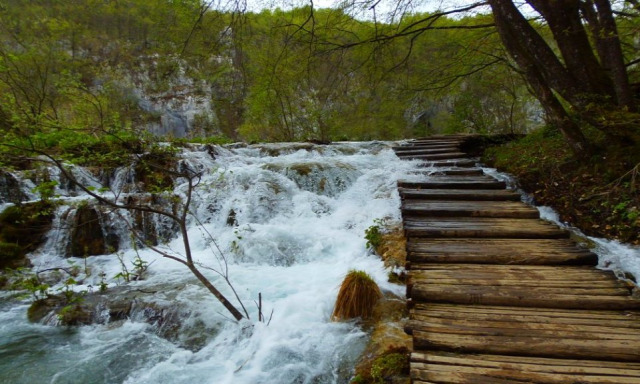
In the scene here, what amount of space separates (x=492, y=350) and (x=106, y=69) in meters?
41.5

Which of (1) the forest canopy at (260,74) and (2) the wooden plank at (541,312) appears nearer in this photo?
(2) the wooden plank at (541,312)

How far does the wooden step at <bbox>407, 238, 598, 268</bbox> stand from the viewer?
2869 mm

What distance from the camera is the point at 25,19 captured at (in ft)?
85.7

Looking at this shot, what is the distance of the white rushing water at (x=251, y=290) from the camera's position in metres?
2.79

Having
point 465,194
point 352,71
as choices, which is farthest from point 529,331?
point 352,71

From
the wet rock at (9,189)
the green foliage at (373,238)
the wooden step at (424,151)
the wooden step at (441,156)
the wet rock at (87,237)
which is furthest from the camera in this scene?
the wooden step at (424,151)

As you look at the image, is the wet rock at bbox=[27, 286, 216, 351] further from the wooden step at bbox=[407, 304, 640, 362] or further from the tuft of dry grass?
the wooden step at bbox=[407, 304, 640, 362]

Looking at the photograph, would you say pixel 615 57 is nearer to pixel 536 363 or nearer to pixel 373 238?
pixel 373 238

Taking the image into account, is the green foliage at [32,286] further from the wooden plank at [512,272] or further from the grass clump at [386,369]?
the wooden plank at [512,272]

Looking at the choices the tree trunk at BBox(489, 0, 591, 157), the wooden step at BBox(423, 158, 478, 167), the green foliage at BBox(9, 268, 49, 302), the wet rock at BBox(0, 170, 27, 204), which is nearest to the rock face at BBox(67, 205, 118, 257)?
the green foliage at BBox(9, 268, 49, 302)

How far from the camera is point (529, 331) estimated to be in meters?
1.98

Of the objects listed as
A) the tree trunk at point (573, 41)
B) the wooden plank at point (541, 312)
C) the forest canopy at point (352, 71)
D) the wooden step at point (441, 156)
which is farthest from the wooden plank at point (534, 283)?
the wooden step at point (441, 156)

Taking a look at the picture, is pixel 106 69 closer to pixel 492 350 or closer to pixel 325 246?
pixel 325 246

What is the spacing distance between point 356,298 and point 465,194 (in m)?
2.72
